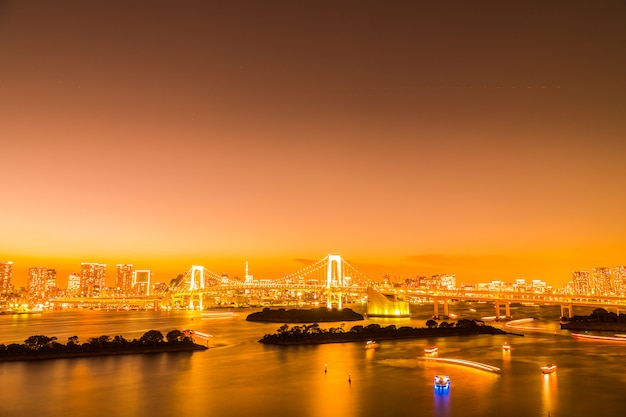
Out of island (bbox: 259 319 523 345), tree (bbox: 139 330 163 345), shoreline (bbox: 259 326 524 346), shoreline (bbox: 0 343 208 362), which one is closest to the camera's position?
shoreline (bbox: 0 343 208 362)

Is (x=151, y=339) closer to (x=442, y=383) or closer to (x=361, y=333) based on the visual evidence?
(x=361, y=333)

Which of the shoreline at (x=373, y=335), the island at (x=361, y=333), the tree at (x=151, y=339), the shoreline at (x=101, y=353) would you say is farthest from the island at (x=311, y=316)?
the tree at (x=151, y=339)

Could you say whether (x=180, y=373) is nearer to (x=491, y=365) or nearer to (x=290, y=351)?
(x=290, y=351)

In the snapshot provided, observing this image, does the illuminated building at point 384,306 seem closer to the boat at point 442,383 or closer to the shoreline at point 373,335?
the shoreline at point 373,335

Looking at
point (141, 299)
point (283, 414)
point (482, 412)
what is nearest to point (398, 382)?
point (482, 412)

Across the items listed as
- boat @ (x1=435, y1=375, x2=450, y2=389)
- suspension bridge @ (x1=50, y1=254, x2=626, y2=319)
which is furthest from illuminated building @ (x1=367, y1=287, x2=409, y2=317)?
boat @ (x1=435, y1=375, x2=450, y2=389)

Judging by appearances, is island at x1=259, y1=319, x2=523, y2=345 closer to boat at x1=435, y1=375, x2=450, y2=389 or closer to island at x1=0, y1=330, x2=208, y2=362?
island at x1=0, y1=330, x2=208, y2=362

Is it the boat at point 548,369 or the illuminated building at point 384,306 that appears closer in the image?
the boat at point 548,369
